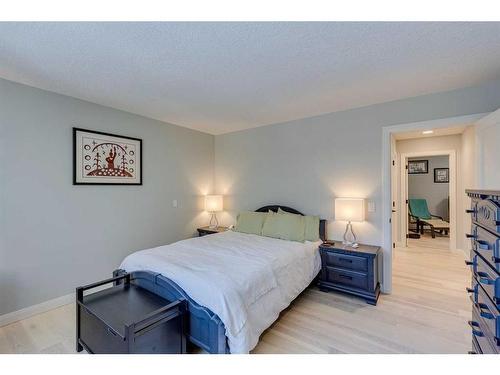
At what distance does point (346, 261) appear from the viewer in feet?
9.31

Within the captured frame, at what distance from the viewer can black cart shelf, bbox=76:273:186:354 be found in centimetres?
154

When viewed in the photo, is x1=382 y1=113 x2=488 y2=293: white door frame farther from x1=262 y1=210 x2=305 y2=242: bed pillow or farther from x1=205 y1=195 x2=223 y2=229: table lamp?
x1=205 y1=195 x2=223 y2=229: table lamp

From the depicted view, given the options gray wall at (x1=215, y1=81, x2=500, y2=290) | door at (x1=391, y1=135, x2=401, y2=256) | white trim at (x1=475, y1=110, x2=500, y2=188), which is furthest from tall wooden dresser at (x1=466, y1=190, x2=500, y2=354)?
door at (x1=391, y1=135, x2=401, y2=256)

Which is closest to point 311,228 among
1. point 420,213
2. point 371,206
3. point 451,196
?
point 371,206

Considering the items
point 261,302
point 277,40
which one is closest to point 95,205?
point 261,302

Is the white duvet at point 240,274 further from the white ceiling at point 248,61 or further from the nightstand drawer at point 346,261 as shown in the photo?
the white ceiling at point 248,61

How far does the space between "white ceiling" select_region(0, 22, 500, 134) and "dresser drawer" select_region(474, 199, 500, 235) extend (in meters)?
1.21

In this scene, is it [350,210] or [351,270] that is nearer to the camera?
[351,270]

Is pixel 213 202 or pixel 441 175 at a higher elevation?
pixel 441 175

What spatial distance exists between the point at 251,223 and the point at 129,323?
7.20 ft

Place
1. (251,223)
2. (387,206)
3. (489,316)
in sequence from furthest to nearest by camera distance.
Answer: (251,223), (387,206), (489,316)

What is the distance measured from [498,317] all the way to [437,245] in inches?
208

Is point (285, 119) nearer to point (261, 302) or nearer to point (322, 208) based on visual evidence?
point (322, 208)

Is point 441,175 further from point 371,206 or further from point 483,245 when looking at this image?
point 483,245
